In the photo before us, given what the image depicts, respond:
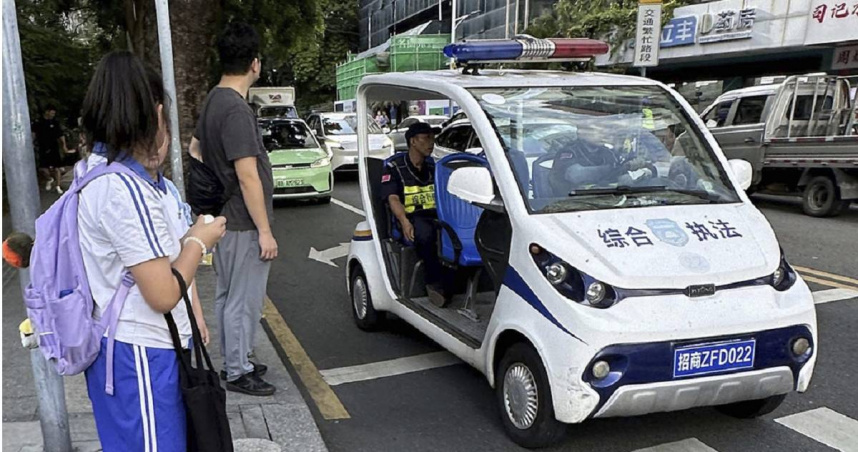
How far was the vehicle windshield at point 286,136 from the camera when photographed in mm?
12422

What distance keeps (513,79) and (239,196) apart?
5.54ft

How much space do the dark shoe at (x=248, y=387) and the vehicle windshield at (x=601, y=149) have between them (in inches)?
71.5

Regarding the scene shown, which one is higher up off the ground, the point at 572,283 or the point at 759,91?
the point at 759,91

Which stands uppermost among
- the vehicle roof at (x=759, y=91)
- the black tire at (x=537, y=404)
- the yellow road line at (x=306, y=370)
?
the vehicle roof at (x=759, y=91)

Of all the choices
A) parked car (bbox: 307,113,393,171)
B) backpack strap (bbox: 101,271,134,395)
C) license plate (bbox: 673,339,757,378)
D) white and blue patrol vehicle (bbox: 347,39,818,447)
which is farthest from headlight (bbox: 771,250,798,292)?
parked car (bbox: 307,113,393,171)

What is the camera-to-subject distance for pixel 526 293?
3.30 meters

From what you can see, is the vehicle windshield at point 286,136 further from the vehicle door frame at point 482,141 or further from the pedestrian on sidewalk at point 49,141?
the vehicle door frame at point 482,141

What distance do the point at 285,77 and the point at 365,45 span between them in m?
9.74

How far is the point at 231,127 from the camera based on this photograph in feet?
11.4

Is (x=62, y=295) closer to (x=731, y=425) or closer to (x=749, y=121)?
(x=731, y=425)

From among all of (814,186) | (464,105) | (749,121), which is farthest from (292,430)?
(749,121)

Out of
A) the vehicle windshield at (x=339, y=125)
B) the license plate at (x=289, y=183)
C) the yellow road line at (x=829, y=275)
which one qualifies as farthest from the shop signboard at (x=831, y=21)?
the license plate at (x=289, y=183)

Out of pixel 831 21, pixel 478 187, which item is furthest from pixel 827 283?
pixel 831 21

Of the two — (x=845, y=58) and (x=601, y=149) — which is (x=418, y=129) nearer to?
(x=601, y=149)
